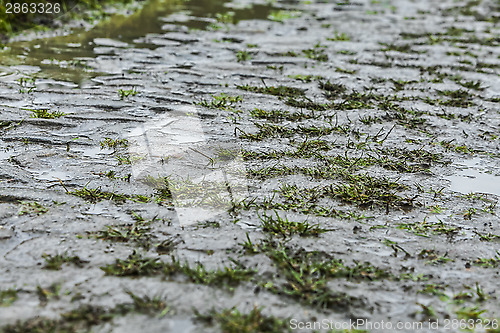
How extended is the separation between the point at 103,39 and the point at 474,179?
17.8ft

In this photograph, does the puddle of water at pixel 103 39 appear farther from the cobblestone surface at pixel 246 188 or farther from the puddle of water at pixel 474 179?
the puddle of water at pixel 474 179

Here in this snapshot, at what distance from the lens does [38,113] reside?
415cm

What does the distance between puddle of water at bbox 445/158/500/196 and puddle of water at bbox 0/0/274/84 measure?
12.9 ft

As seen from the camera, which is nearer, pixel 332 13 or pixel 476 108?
pixel 476 108

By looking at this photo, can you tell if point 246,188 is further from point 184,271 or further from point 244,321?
point 244,321

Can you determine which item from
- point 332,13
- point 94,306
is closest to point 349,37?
point 332,13

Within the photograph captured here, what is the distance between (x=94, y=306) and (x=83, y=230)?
25.9 inches

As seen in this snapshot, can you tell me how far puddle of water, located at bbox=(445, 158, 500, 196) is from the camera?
3.36 m

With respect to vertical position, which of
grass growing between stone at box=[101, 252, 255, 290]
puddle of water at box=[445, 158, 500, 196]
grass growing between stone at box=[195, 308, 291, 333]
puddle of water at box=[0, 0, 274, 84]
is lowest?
grass growing between stone at box=[195, 308, 291, 333]

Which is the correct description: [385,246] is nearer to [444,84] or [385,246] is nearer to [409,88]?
[409,88]

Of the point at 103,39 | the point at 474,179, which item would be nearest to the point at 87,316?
the point at 474,179

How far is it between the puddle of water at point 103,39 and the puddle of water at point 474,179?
154 inches

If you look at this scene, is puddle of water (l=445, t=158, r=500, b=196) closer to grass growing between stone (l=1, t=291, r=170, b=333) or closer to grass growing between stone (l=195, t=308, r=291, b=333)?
grass growing between stone (l=195, t=308, r=291, b=333)

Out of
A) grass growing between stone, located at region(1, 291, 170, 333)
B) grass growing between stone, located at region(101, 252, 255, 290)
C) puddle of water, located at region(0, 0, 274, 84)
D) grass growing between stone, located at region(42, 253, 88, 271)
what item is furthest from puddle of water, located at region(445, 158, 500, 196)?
puddle of water, located at region(0, 0, 274, 84)
